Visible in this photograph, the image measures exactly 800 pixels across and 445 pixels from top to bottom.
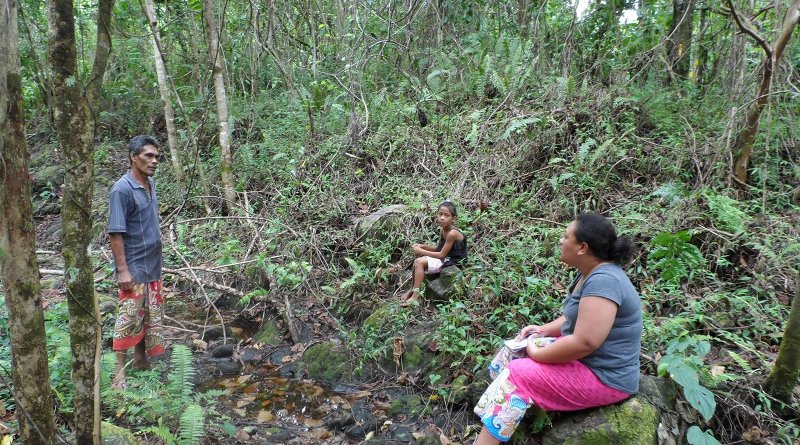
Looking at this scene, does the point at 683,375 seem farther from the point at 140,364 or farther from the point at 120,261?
the point at 140,364

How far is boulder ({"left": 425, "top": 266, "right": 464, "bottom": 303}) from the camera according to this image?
547cm

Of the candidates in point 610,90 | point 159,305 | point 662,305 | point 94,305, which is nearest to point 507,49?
point 610,90

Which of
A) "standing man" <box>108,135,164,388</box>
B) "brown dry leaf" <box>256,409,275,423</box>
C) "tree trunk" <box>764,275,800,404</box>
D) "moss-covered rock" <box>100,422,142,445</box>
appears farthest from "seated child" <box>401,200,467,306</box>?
"tree trunk" <box>764,275,800,404</box>

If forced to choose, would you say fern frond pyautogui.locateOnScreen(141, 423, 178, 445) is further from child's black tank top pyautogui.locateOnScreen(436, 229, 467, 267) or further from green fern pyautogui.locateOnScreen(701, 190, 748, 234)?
green fern pyautogui.locateOnScreen(701, 190, 748, 234)

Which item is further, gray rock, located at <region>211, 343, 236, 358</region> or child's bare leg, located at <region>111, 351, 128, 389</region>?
gray rock, located at <region>211, 343, 236, 358</region>

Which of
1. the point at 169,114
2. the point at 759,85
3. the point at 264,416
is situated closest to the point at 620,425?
the point at 264,416

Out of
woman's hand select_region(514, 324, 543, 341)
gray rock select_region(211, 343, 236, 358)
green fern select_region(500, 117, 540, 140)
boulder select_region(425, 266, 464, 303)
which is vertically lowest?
gray rock select_region(211, 343, 236, 358)

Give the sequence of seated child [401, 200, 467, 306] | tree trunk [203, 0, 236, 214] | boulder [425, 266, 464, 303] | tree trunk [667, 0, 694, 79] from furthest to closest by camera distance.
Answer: tree trunk [203, 0, 236, 214], tree trunk [667, 0, 694, 79], seated child [401, 200, 467, 306], boulder [425, 266, 464, 303]

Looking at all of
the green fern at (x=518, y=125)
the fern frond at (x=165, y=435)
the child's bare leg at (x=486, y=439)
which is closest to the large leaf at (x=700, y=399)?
the child's bare leg at (x=486, y=439)

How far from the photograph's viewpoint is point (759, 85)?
5.64m

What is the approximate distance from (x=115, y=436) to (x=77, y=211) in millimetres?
1550

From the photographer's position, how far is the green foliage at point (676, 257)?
4.97 m

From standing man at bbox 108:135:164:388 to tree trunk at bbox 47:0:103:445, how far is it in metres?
1.65

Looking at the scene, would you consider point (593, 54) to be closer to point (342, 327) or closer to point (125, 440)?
point (342, 327)
